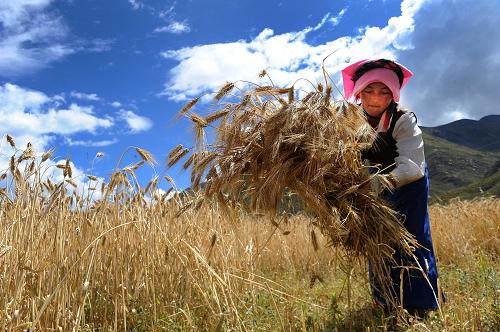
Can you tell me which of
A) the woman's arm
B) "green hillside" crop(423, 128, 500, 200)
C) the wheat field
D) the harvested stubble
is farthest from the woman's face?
"green hillside" crop(423, 128, 500, 200)

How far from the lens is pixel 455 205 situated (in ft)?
29.1

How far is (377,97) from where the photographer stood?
342 centimetres

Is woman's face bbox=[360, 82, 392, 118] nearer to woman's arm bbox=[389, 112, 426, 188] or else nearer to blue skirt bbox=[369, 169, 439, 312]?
woman's arm bbox=[389, 112, 426, 188]

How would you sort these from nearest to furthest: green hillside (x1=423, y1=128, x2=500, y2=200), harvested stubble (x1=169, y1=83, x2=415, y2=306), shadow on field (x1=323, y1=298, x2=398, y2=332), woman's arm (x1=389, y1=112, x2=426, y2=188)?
1. harvested stubble (x1=169, y1=83, x2=415, y2=306)
2. woman's arm (x1=389, y1=112, x2=426, y2=188)
3. shadow on field (x1=323, y1=298, x2=398, y2=332)
4. green hillside (x1=423, y1=128, x2=500, y2=200)

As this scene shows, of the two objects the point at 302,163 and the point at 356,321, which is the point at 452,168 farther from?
the point at 302,163

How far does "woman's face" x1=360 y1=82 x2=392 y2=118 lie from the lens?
134 inches

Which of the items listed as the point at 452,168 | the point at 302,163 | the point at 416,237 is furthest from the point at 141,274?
the point at 452,168

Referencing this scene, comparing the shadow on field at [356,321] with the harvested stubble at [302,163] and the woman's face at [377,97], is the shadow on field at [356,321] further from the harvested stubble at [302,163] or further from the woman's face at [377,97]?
the woman's face at [377,97]

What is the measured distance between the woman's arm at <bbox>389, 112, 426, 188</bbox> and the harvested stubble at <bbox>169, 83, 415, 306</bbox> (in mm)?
261

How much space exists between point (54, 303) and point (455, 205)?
26.6 feet

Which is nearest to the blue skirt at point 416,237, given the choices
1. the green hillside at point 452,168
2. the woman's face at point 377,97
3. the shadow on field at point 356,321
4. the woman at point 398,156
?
the woman at point 398,156

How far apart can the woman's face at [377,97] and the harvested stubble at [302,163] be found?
1.62 feet

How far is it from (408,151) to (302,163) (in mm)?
970

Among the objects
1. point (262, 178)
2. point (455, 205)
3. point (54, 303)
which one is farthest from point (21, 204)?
point (455, 205)
